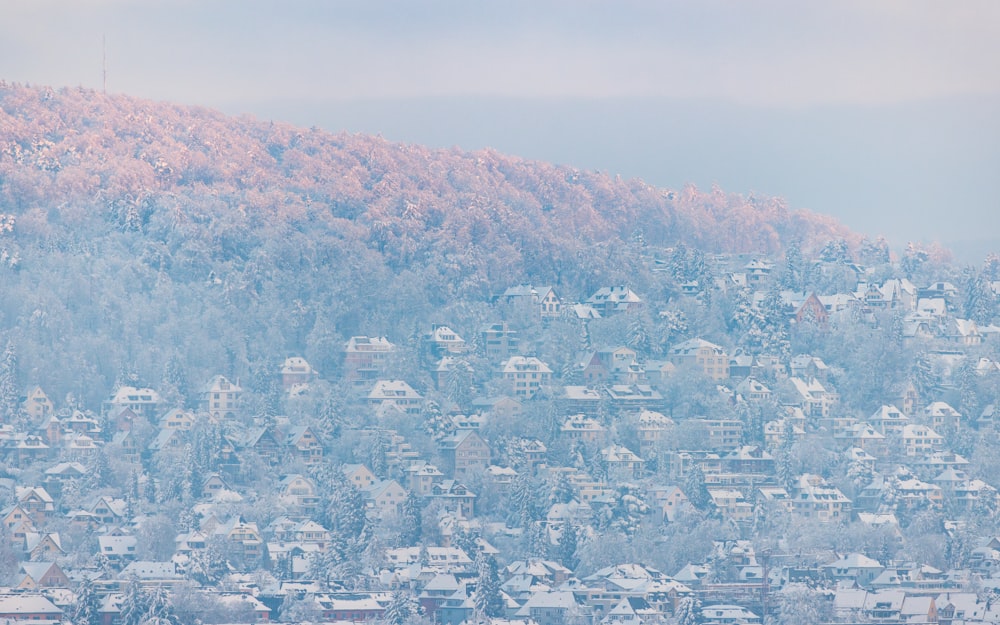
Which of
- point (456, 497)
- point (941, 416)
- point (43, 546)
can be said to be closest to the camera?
point (43, 546)

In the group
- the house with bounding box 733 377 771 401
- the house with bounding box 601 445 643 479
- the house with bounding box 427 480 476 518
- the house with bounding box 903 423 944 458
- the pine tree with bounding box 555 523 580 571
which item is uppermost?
the house with bounding box 733 377 771 401

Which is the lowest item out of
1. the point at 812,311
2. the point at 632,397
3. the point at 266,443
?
the point at 266,443

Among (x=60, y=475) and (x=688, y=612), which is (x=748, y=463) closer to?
(x=688, y=612)

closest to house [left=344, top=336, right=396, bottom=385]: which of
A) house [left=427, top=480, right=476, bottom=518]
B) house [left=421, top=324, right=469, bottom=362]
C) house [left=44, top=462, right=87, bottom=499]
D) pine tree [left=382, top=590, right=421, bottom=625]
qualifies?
house [left=421, top=324, right=469, bottom=362]

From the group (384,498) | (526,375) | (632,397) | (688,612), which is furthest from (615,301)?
(688,612)

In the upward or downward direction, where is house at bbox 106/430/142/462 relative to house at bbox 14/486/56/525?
upward

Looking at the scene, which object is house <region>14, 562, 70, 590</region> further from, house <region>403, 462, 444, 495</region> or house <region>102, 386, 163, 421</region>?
house <region>102, 386, 163, 421</region>

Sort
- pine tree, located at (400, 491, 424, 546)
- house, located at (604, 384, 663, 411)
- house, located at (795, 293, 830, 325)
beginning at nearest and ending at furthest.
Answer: pine tree, located at (400, 491, 424, 546) → house, located at (604, 384, 663, 411) → house, located at (795, 293, 830, 325)
